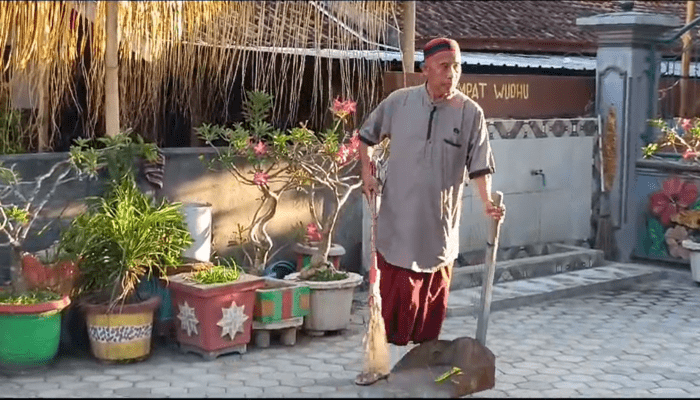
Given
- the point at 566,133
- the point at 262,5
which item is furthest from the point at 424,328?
the point at 566,133

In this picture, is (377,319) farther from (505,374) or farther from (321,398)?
(505,374)

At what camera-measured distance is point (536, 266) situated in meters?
10.2

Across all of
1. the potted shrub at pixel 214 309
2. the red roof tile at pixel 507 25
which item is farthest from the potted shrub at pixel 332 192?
the red roof tile at pixel 507 25

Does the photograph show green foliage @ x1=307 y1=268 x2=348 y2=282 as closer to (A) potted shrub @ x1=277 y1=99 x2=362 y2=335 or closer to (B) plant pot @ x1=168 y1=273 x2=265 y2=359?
(A) potted shrub @ x1=277 y1=99 x2=362 y2=335

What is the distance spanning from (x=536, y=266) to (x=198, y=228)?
3.69 m

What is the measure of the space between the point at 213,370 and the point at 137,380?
20.3 inches

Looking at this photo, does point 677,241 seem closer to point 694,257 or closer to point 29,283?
point 694,257

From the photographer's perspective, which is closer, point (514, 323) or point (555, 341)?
point (555, 341)

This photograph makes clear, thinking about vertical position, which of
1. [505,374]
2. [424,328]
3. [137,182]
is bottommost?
[505,374]

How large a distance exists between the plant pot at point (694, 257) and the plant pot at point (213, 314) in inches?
187

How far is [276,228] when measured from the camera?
8844 millimetres

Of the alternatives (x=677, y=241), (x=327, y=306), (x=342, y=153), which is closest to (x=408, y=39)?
(x=342, y=153)

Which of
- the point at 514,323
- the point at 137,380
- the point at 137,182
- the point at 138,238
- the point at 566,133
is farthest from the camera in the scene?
the point at 566,133

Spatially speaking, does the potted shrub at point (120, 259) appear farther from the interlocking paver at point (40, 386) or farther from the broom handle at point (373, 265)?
the broom handle at point (373, 265)
